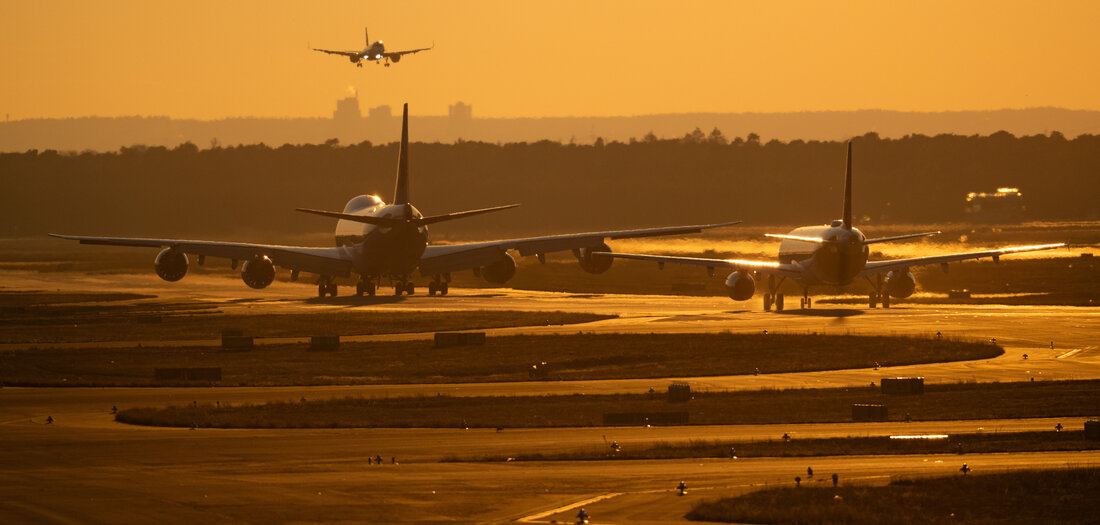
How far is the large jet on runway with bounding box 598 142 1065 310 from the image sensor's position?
75250mm

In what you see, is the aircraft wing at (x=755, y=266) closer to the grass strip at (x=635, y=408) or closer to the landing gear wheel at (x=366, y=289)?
the landing gear wheel at (x=366, y=289)

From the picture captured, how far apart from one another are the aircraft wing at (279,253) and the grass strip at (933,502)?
58.2 metres

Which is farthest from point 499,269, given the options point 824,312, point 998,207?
point 998,207

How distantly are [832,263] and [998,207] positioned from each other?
11697 centimetres

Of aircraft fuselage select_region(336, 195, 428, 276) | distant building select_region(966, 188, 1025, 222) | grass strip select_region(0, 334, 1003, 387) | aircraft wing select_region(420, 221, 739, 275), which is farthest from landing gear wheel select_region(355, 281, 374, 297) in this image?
distant building select_region(966, 188, 1025, 222)

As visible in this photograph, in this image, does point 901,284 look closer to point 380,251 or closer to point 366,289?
point 380,251

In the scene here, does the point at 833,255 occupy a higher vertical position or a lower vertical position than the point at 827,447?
higher

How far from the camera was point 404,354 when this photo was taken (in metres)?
55.6

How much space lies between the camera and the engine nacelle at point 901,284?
262ft

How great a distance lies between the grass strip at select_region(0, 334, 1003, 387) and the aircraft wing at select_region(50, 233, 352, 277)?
23.6 meters

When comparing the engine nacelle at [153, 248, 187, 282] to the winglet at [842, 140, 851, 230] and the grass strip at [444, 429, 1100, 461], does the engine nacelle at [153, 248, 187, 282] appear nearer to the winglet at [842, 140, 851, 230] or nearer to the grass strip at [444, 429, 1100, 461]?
the winglet at [842, 140, 851, 230]

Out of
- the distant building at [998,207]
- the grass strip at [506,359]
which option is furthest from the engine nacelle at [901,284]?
the distant building at [998,207]

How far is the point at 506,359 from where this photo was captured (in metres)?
53.8

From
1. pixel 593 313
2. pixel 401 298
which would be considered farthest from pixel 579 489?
pixel 401 298
